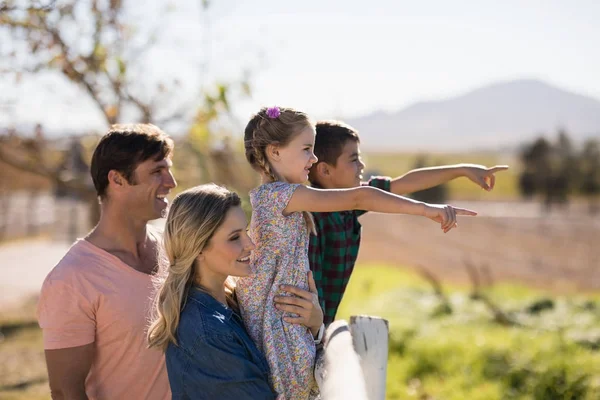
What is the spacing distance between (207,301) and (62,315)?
622 mm

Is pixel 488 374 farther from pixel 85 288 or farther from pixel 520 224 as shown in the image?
pixel 520 224

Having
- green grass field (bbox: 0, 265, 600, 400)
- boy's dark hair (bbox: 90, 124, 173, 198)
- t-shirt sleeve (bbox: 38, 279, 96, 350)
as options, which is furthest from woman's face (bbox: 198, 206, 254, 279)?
green grass field (bbox: 0, 265, 600, 400)

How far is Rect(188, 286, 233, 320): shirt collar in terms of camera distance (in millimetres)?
2223

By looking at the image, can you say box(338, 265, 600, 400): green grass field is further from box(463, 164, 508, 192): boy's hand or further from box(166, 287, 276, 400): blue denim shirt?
box(166, 287, 276, 400): blue denim shirt

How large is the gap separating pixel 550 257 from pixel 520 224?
720cm

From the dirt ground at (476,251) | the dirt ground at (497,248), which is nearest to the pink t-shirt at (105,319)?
the dirt ground at (476,251)

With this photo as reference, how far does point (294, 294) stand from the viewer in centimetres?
238

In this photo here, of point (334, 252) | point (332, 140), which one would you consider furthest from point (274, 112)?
point (334, 252)

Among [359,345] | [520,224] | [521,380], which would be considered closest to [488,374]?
[521,380]

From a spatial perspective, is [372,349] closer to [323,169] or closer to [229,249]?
[323,169]

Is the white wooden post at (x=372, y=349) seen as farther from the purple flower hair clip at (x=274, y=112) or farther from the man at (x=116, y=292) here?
the purple flower hair clip at (x=274, y=112)

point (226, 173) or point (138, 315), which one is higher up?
point (138, 315)

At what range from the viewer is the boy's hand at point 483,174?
2922 mm

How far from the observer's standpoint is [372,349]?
9.64 ft
